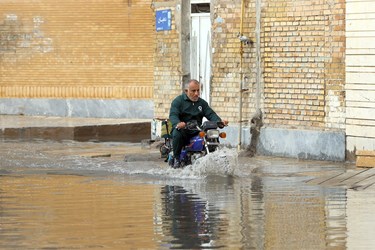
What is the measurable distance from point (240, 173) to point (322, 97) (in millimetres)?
2474

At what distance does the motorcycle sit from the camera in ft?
61.1

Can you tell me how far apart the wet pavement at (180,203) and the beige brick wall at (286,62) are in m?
0.90

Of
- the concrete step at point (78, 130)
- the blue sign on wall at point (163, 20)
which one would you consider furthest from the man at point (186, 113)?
the concrete step at point (78, 130)

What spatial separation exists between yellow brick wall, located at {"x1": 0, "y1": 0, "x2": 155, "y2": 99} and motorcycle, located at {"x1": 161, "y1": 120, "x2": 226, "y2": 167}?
42.7ft

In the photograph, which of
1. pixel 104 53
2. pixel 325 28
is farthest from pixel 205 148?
pixel 104 53

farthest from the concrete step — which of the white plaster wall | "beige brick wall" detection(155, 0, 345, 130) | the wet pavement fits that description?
the white plaster wall

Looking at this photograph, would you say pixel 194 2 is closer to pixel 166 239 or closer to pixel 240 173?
pixel 240 173

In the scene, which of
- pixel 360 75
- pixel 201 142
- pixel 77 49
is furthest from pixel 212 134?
pixel 77 49

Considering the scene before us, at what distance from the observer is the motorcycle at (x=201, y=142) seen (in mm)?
18609

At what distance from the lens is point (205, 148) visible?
18.6 metres

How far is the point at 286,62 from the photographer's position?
21250mm

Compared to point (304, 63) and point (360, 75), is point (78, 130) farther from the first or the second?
point (360, 75)

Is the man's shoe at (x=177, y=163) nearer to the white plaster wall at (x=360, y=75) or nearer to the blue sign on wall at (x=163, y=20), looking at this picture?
the white plaster wall at (x=360, y=75)

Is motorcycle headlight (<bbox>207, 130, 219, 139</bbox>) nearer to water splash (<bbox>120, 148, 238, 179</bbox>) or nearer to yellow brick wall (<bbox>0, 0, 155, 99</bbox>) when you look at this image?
water splash (<bbox>120, 148, 238, 179</bbox>)
